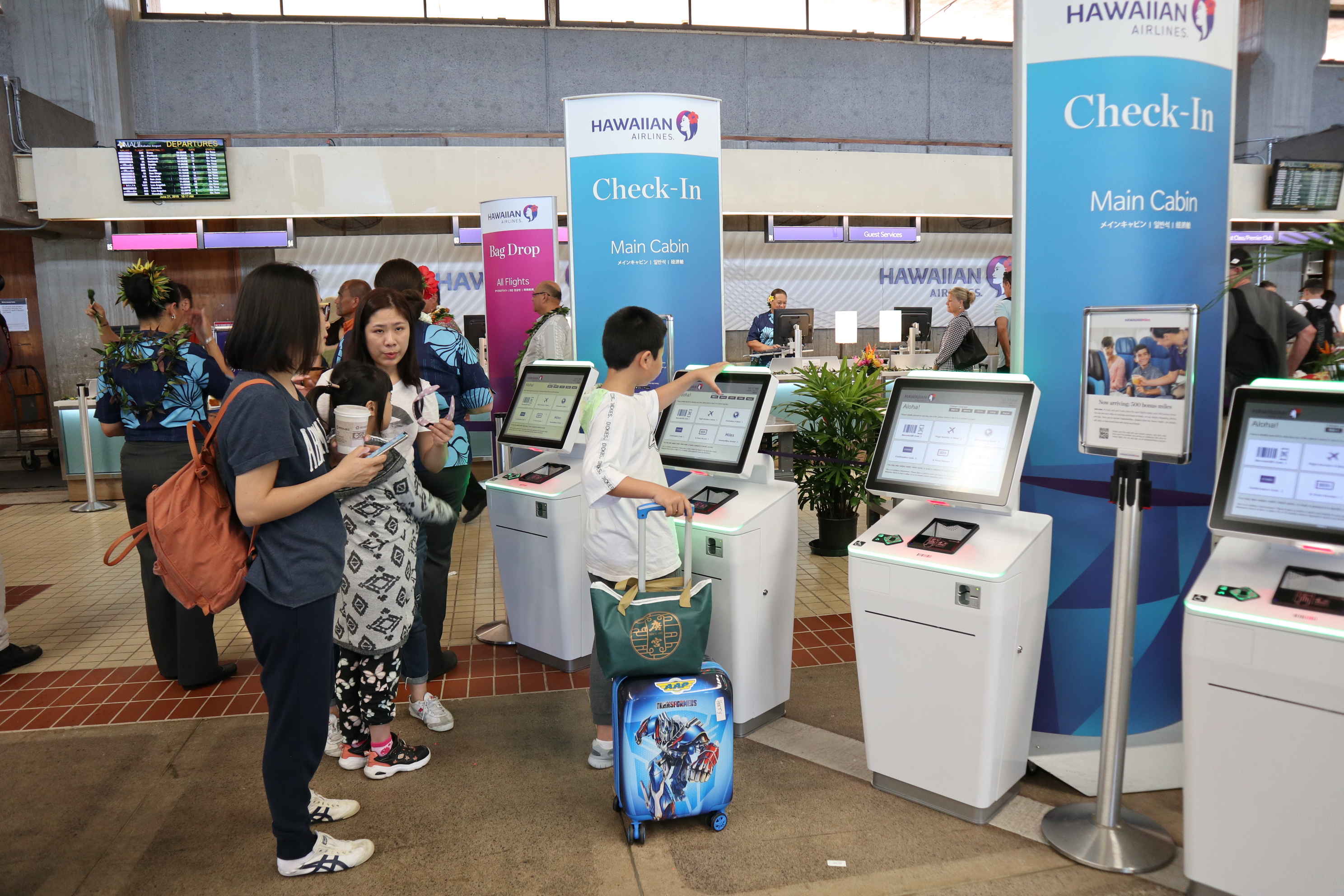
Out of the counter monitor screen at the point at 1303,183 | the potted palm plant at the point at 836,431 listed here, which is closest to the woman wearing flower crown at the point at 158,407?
the potted palm plant at the point at 836,431

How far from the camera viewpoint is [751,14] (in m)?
11.3

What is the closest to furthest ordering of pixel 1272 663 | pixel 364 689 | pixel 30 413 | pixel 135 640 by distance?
1. pixel 1272 663
2. pixel 364 689
3. pixel 135 640
4. pixel 30 413

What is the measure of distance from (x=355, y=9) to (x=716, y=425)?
9.80m

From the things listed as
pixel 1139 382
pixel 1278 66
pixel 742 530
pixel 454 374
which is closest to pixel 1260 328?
pixel 1139 382

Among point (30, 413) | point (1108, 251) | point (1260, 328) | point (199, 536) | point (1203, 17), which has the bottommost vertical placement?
point (30, 413)

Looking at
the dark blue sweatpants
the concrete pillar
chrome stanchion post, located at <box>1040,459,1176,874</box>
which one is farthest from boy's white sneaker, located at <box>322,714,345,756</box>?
the concrete pillar

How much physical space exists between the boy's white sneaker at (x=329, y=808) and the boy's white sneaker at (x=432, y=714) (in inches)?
22.1

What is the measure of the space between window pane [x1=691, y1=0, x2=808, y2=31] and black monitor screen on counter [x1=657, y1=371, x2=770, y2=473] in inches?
373

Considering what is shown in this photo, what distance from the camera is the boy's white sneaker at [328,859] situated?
2312 mm

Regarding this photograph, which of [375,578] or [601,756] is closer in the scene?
[375,578]

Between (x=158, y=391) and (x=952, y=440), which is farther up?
(x=158, y=391)

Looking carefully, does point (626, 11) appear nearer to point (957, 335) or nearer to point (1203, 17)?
point (957, 335)

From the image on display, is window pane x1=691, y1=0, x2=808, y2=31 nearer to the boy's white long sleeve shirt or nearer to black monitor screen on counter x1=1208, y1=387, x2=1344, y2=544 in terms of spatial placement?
the boy's white long sleeve shirt

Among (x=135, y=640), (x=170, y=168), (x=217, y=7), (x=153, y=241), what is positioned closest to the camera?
(x=135, y=640)
